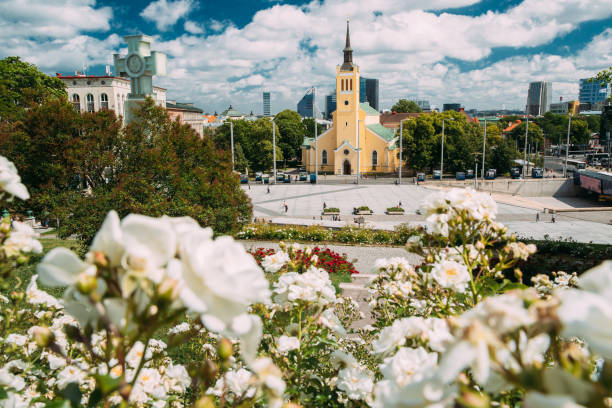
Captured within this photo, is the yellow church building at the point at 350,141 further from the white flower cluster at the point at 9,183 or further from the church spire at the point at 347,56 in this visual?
the white flower cluster at the point at 9,183

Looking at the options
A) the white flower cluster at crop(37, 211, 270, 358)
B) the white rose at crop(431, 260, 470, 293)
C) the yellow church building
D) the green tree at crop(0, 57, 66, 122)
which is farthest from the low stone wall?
the white flower cluster at crop(37, 211, 270, 358)

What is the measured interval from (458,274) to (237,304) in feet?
6.44

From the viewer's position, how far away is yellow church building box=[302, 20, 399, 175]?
234ft

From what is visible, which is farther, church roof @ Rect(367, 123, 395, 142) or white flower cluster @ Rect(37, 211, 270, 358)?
church roof @ Rect(367, 123, 395, 142)

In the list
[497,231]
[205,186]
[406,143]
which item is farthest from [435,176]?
[497,231]

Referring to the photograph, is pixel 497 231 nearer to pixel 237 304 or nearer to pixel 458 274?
pixel 458 274

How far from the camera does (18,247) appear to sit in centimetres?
219

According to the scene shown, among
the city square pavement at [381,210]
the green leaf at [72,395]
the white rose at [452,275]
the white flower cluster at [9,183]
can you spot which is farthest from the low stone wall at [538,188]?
the green leaf at [72,395]

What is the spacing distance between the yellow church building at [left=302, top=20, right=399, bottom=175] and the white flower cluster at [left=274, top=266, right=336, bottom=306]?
66.9m

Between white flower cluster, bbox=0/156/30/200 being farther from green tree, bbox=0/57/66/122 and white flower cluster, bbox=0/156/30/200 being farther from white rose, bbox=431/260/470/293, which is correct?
green tree, bbox=0/57/66/122

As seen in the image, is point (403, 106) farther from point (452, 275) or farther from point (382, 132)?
point (452, 275)

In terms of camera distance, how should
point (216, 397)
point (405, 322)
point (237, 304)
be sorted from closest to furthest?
1. point (237, 304)
2. point (405, 322)
3. point (216, 397)

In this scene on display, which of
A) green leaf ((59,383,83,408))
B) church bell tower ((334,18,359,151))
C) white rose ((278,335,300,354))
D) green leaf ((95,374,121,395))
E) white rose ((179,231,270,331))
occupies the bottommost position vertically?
white rose ((278,335,300,354))

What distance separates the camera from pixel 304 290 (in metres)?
3.01
